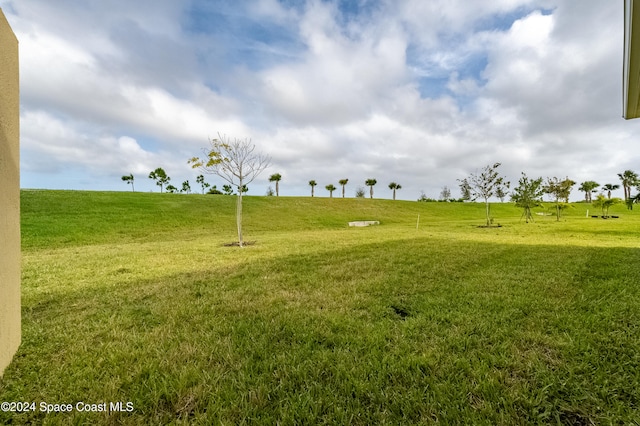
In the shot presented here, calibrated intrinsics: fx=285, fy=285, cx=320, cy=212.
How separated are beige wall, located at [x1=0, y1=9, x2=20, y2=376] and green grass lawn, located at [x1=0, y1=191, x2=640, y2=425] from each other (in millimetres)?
311

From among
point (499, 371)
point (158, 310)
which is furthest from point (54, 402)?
point (499, 371)

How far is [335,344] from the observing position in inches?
113

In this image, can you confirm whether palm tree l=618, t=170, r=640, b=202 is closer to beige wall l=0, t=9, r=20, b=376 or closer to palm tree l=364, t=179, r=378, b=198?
beige wall l=0, t=9, r=20, b=376

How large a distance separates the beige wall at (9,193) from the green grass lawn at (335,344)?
1.02 feet

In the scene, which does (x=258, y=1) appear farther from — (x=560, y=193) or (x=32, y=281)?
(x=560, y=193)

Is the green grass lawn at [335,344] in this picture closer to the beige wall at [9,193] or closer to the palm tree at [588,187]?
the beige wall at [9,193]

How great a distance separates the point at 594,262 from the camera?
680 centimetres

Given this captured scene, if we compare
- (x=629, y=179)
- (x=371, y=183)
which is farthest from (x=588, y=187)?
(x=629, y=179)

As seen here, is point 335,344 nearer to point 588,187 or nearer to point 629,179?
point 629,179

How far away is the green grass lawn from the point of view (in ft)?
6.51

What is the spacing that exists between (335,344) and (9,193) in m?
3.35

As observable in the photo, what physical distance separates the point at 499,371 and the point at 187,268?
6326 mm

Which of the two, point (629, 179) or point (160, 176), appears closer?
point (629, 179)

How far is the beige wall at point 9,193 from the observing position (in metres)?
2.42
